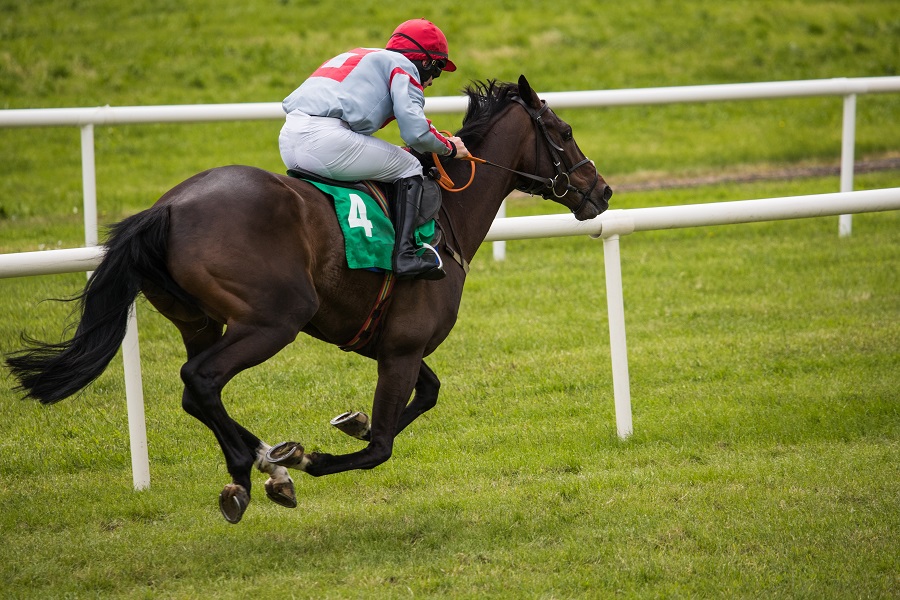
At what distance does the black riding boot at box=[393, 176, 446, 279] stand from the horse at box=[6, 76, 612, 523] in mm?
126

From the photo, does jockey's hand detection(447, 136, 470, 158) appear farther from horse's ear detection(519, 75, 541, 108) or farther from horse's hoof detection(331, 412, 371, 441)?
horse's hoof detection(331, 412, 371, 441)

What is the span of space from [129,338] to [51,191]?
717 centimetres

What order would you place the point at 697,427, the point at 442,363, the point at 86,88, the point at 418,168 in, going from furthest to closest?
the point at 86,88 → the point at 442,363 → the point at 697,427 → the point at 418,168

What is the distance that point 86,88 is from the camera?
580 inches

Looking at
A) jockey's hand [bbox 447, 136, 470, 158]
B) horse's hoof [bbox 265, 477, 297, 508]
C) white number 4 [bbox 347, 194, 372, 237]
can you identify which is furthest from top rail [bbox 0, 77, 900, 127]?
horse's hoof [bbox 265, 477, 297, 508]

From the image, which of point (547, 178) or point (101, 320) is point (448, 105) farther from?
point (101, 320)

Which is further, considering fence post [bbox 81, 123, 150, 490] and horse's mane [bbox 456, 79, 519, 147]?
horse's mane [bbox 456, 79, 519, 147]

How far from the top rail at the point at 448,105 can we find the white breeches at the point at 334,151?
2983mm

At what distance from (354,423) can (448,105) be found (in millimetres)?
4382

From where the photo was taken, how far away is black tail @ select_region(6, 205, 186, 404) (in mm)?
3873

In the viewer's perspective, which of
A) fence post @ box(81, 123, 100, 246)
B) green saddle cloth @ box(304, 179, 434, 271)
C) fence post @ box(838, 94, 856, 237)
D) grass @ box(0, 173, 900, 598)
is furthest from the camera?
fence post @ box(838, 94, 856, 237)

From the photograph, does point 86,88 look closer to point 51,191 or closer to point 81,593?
point 51,191

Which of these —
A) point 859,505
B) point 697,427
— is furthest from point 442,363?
point 859,505

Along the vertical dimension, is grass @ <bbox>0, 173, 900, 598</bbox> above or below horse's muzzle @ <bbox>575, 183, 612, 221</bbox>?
below
